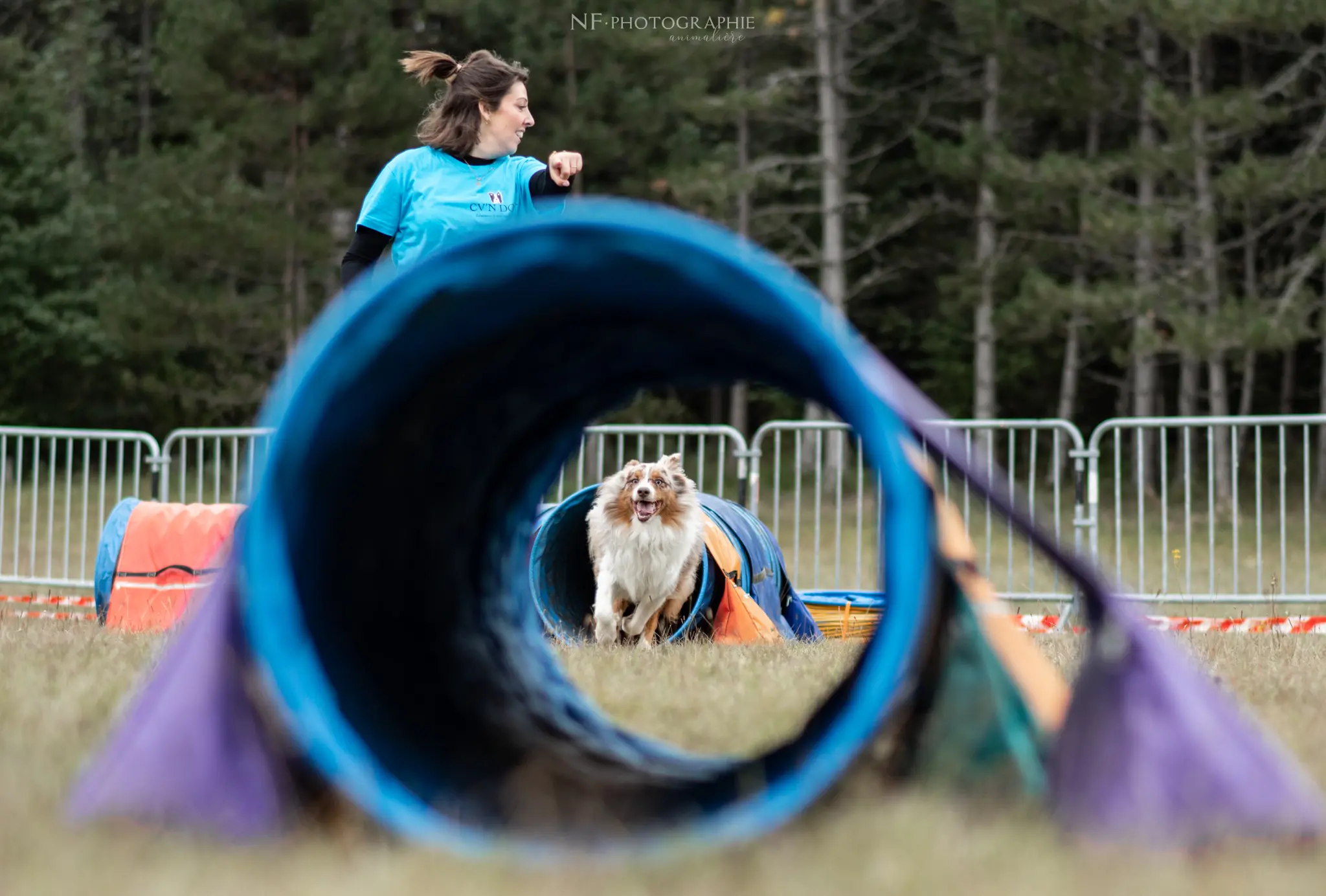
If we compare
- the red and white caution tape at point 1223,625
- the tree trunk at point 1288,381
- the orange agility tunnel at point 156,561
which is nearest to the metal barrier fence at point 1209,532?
the red and white caution tape at point 1223,625

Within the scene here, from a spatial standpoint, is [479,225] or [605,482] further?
[605,482]

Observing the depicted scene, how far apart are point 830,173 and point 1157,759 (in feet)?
64.5

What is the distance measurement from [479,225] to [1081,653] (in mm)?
2661

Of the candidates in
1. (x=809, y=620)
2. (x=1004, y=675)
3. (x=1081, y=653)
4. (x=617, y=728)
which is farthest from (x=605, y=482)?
(x=1004, y=675)

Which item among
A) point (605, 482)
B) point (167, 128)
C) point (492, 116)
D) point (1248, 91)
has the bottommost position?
point (605, 482)

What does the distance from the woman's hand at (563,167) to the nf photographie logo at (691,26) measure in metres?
16.2

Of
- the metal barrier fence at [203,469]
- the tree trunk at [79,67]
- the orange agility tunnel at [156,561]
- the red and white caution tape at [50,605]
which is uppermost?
the tree trunk at [79,67]

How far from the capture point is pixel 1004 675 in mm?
2695

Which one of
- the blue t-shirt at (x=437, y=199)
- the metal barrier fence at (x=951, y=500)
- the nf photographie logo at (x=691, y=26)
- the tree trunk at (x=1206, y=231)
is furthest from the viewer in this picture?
the nf photographie logo at (x=691, y=26)

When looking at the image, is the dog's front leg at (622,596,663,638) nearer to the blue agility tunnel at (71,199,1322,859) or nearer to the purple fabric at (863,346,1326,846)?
the blue agility tunnel at (71,199,1322,859)

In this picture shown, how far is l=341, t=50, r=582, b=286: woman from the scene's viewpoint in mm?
4641

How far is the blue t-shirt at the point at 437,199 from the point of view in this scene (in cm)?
462

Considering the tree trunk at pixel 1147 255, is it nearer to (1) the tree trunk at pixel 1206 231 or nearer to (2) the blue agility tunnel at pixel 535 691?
(1) the tree trunk at pixel 1206 231

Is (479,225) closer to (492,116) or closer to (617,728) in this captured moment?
(492,116)
